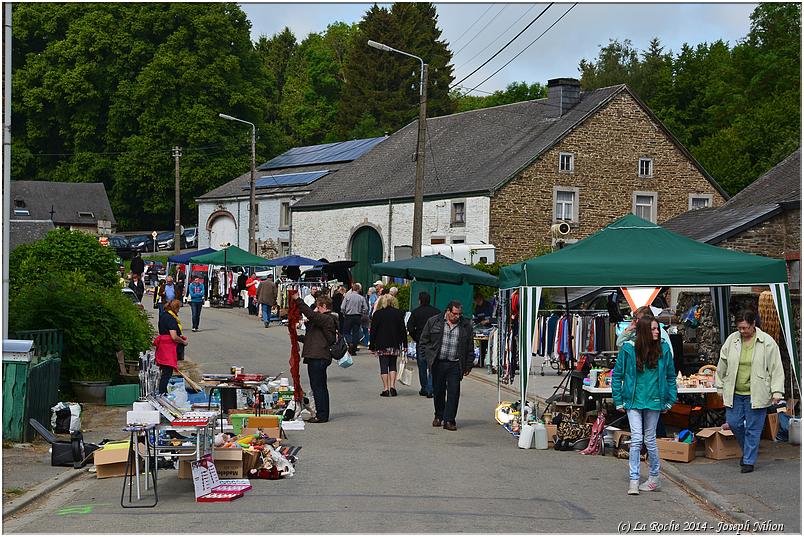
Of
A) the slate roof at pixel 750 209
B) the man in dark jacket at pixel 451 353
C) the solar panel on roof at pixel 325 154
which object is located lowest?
the man in dark jacket at pixel 451 353

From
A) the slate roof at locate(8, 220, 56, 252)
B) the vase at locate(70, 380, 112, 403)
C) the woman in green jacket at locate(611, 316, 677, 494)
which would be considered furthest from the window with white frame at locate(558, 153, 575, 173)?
the woman in green jacket at locate(611, 316, 677, 494)

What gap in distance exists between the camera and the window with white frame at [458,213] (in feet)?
141

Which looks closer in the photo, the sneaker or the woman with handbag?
the sneaker

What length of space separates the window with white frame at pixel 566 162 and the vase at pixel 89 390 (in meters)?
27.5

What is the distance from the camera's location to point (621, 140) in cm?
4481

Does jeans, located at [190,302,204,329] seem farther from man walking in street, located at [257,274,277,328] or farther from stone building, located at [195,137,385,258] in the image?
stone building, located at [195,137,385,258]

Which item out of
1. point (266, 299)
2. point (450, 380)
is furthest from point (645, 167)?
point (450, 380)

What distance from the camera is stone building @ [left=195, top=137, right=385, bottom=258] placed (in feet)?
187

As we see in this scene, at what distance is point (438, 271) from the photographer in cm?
2400

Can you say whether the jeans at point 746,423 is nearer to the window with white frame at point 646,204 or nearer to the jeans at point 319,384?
the jeans at point 319,384

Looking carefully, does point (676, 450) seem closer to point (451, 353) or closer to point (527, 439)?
point (527, 439)

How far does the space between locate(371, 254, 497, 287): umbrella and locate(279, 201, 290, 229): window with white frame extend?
31.4 metres

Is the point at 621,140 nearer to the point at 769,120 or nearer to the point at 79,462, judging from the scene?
the point at 769,120

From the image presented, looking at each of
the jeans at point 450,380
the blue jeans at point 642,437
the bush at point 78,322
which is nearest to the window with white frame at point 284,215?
the bush at point 78,322
